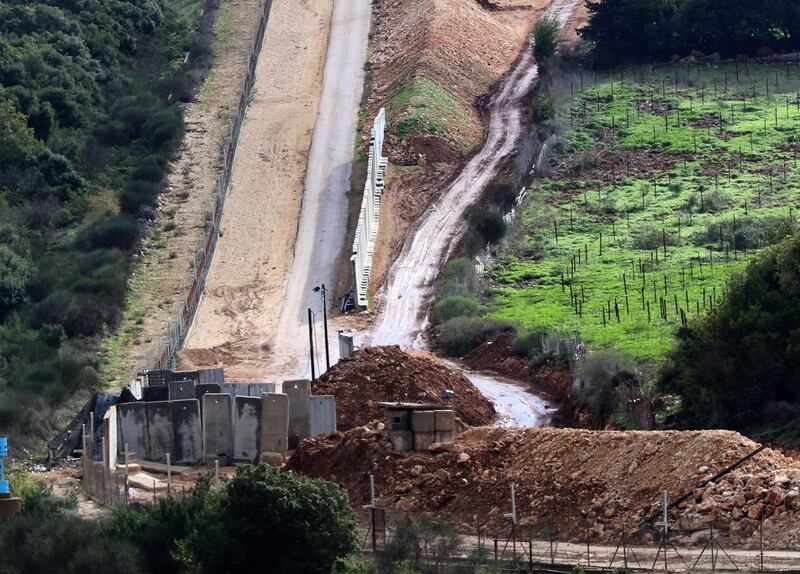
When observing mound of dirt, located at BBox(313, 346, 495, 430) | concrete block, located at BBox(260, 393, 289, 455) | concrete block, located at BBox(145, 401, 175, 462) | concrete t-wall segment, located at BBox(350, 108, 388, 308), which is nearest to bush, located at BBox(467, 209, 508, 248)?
concrete t-wall segment, located at BBox(350, 108, 388, 308)

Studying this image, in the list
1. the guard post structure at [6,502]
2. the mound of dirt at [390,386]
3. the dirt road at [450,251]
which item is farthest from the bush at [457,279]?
the guard post structure at [6,502]

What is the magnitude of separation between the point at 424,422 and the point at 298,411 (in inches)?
264

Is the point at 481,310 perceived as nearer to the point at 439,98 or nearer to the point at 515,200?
the point at 515,200

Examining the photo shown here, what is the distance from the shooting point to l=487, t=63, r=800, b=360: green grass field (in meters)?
62.4

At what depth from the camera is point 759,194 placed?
74688 mm

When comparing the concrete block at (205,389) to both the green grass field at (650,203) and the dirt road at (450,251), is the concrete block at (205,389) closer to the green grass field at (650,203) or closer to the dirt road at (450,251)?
the dirt road at (450,251)

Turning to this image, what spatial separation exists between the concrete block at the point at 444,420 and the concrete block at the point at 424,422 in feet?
0.28

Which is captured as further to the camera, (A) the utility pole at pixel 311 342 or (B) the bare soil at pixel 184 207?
(B) the bare soil at pixel 184 207

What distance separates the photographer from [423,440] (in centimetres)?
4397

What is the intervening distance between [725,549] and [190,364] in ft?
93.5

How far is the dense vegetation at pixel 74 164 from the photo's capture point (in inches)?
2544

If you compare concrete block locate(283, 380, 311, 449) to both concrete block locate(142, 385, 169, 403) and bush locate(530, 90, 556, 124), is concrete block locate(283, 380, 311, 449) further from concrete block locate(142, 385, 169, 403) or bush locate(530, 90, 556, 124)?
bush locate(530, 90, 556, 124)

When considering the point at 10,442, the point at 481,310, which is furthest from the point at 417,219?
the point at 10,442

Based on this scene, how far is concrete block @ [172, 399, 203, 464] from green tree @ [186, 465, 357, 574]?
11363 millimetres
